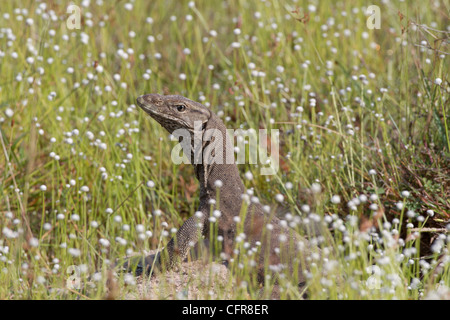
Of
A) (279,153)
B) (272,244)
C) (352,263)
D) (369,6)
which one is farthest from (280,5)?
(352,263)

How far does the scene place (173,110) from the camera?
492 cm

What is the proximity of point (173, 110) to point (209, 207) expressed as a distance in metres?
0.86

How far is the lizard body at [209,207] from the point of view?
4.80m

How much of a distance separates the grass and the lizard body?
0.77 feet

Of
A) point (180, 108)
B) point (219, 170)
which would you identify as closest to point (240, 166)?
point (219, 170)

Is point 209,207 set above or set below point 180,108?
below

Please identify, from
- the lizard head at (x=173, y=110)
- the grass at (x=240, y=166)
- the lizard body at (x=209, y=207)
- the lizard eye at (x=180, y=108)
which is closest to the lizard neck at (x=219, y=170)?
the lizard body at (x=209, y=207)

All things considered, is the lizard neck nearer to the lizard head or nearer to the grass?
the lizard head

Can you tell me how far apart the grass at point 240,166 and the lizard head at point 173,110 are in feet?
2.30

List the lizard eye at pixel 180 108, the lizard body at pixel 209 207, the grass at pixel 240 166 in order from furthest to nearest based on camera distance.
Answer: the lizard eye at pixel 180 108 < the lizard body at pixel 209 207 < the grass at pixel 240 166

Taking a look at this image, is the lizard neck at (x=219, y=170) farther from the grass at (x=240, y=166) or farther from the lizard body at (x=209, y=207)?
the grass at (x=240, y=166)

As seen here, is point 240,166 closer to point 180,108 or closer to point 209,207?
point 209,207
